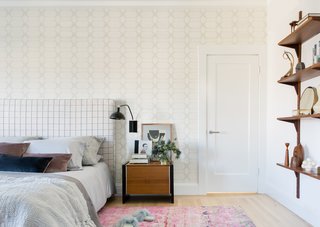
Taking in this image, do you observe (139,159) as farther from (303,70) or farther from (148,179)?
(303,70)

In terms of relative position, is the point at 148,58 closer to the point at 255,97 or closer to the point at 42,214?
the point at 255,97

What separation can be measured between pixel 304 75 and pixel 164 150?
1811 mm

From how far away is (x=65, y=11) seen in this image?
3889 millimetres

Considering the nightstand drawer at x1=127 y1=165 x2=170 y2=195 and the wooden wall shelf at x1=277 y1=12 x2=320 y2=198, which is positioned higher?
the wooden wall shelf at x1=277 y1=12 x2=320 y2=198

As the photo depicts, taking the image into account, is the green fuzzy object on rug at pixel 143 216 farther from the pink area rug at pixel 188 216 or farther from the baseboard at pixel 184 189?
the baseboard at pixel 184 189

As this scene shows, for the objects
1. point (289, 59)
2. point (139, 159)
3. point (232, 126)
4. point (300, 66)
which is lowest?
point (139, 159)

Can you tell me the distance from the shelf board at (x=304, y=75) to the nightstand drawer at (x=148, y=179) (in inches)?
68.3

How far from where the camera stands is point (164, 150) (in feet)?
11.6

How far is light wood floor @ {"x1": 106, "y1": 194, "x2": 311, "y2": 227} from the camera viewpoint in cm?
283

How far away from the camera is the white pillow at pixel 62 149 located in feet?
10.1

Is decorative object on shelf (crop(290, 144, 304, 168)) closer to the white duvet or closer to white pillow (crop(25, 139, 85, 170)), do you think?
the white duvet

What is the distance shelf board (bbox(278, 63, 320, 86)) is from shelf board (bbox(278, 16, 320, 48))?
39cm

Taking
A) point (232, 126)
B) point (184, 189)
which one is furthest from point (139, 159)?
point (232, 126)

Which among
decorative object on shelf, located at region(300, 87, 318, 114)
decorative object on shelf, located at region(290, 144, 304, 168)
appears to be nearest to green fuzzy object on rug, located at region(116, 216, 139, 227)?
decorative object on shelf, located at region(290, 144, 304, 168)
